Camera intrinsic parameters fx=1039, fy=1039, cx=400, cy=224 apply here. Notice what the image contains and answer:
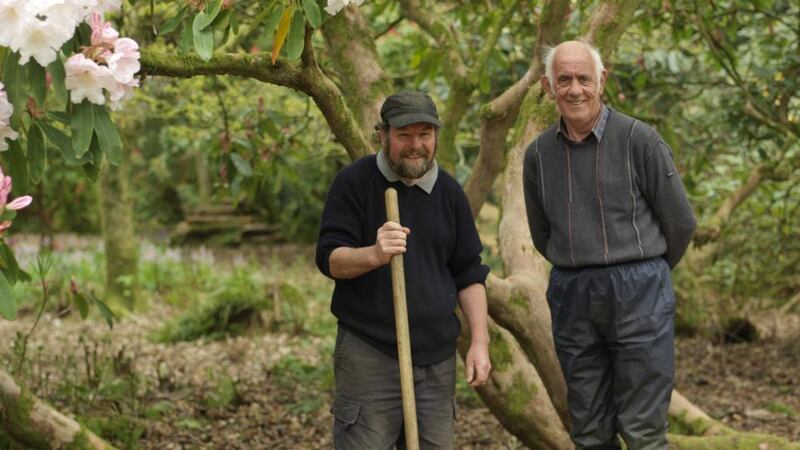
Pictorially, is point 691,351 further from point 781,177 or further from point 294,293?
point 294,293

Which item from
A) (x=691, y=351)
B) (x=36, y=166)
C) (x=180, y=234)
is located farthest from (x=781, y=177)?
(x=180, y=234)

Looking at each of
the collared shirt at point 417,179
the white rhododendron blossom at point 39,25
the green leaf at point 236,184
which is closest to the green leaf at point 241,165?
the green leaf at point 236,184

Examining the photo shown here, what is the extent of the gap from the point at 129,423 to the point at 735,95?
14.7 feet

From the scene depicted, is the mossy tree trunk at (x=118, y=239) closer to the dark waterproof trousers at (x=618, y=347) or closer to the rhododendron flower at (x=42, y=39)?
the dark waterproof trousers at (x=618, y=347)

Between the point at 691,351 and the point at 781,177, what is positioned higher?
the point at 781,177

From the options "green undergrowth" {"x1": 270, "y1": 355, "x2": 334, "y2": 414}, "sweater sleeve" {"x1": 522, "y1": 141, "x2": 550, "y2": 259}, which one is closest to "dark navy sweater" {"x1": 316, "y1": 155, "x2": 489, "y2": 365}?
"sweater sleeve" {"x1": 522, "y1": 141, "x2": 550, "y2": 259}

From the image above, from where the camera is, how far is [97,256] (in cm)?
1161

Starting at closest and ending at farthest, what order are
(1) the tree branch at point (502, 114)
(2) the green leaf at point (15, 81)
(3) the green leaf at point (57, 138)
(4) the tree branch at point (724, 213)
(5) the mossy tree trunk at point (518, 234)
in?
(2) the green leaf at point (15, 81) < (3) the green leaf at point (57, 138) < (5) the mossy tree trunk at point (518, 234) < (1) the tree branch at point (502, 114) < (4) the tree branch at point (724, 213)

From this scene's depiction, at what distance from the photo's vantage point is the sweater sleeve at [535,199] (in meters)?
3.36

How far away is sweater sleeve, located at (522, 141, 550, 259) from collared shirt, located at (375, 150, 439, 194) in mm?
437

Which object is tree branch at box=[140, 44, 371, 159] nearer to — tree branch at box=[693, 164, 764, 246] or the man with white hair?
the man with white hair

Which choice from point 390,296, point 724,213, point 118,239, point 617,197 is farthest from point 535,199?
point 118,239

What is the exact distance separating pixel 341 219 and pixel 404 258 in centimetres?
21

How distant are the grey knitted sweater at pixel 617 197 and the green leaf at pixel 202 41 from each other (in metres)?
1.22
